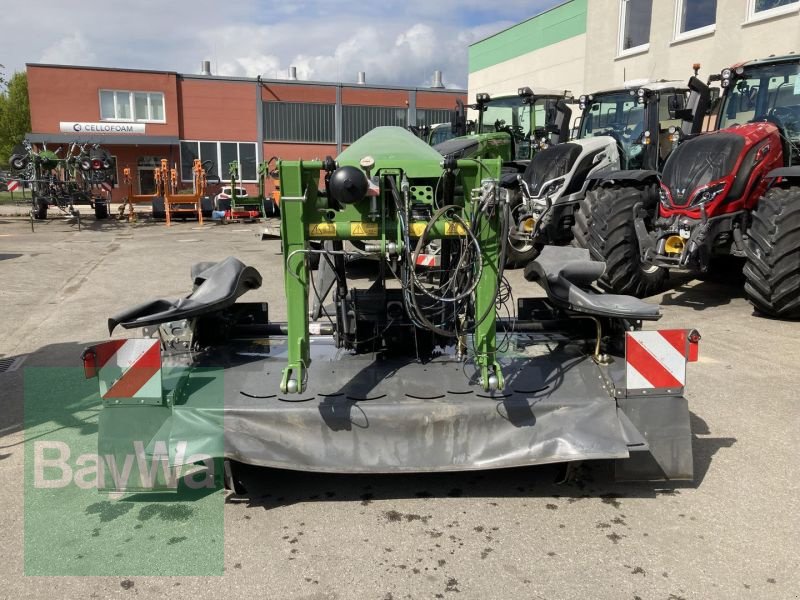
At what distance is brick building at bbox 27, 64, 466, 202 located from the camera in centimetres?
2923

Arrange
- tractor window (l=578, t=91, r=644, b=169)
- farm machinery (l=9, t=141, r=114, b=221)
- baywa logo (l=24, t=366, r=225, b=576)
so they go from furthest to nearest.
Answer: farm machinery (l=9, t=141, r=114, b=221) → tractor window (l=578, t=91, r=644, b=169) → baywa logo (l=24, t=366, r=225, b=576)

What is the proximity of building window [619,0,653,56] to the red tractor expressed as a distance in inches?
357

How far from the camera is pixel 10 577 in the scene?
285cm

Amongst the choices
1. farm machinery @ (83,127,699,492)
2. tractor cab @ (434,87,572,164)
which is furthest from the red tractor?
farm machinery @ (83,127,699,492)

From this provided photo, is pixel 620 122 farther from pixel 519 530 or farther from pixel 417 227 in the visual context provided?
pixel 519 530

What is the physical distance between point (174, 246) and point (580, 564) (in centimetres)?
1330

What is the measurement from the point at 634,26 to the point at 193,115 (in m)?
20.8

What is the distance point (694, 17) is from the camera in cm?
1479

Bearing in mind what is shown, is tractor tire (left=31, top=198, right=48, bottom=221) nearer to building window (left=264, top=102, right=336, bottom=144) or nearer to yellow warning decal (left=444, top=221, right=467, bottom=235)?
building window (left=264, top=102, right=336, bottom=144)

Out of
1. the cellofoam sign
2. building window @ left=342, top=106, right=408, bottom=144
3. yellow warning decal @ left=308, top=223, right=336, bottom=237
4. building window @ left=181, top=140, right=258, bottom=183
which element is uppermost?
building window @ left=342, top=106, right=408, bottom=144

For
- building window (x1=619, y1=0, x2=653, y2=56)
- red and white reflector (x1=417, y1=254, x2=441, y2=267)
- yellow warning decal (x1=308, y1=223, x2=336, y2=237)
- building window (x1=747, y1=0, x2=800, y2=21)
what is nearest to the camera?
yellow warning decal (x1=308, y1=223, x2=336, y2=237)

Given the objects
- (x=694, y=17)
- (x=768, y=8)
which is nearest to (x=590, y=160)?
(x=768, y=8)

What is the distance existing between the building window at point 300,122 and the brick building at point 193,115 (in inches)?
1.9

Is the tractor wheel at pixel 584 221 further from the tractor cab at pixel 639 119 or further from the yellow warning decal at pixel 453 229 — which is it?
the yellow warning decal at pixel 453 229
